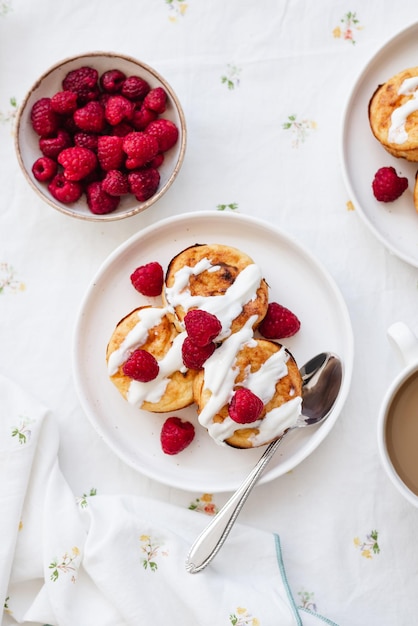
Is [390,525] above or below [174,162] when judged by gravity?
below

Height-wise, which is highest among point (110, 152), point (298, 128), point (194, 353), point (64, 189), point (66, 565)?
point (298, 128)

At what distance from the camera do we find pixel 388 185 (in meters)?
1.90

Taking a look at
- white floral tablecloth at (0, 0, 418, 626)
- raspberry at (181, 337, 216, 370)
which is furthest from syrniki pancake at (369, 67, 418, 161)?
raspberry at (181, 337, 216, 370)

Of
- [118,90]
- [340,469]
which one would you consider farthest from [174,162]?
[340,469]

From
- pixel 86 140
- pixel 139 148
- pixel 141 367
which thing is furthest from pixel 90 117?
pixel 141 367

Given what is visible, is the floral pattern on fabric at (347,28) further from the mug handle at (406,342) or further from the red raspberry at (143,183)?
the mug handle at (406,342)

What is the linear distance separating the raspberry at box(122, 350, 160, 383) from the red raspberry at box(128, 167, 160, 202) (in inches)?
15.1

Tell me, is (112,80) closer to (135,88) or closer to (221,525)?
(135,88)

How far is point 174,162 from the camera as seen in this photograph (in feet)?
6.39

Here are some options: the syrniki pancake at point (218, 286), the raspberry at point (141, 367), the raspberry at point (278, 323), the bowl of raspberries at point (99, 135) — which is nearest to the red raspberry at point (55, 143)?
the bowl of raspberries at point (99, 135)

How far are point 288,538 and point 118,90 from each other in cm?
120

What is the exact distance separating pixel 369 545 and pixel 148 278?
34.1 inches

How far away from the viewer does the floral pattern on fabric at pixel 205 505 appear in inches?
78.2

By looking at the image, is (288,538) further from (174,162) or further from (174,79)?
(174,79)
